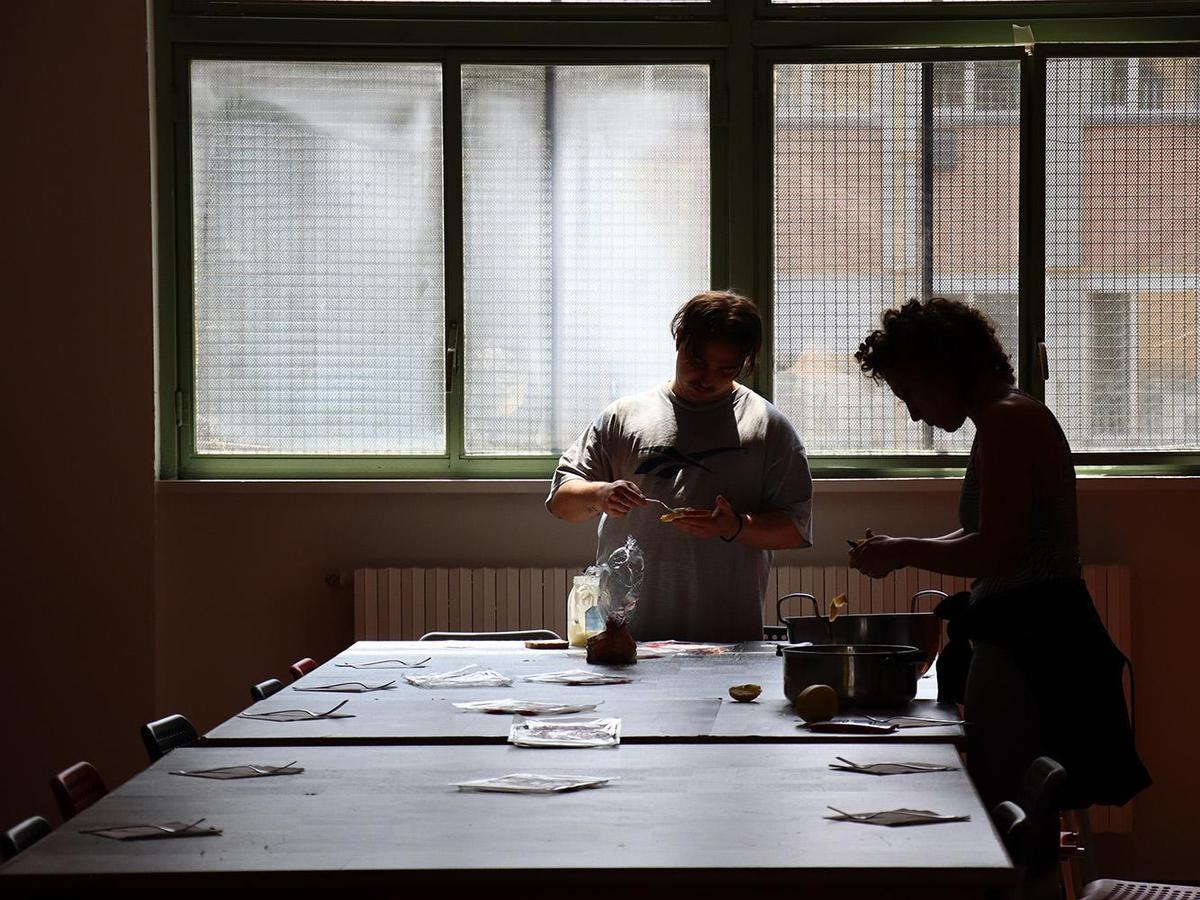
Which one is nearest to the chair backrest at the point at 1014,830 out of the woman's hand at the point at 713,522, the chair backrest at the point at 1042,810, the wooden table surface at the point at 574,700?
the chair backrest at the point at 1042,810

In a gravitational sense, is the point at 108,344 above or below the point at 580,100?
below

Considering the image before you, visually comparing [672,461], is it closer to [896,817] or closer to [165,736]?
Result: [165,736]

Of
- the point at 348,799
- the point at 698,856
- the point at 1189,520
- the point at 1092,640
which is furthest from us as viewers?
the point at 1189,520

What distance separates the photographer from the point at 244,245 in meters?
4.69

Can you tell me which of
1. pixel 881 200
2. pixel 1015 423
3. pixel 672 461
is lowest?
pixel 672 461

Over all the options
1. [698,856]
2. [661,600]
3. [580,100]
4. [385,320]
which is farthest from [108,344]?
[698,856]

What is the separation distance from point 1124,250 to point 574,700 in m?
2.97

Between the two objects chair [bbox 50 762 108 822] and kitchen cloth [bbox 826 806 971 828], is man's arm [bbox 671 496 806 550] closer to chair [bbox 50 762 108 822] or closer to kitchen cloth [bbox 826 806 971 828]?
chair [bbox 50 762 108 822]

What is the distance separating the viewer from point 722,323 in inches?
139

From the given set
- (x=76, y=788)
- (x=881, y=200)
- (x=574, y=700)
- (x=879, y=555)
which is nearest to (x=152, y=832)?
(x=76, y=788)

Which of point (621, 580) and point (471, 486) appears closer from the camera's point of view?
point (621, 580)

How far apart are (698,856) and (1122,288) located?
369 cm

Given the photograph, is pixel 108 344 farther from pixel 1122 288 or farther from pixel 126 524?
pixel 1122 288

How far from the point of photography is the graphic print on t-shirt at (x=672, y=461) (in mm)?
3578
